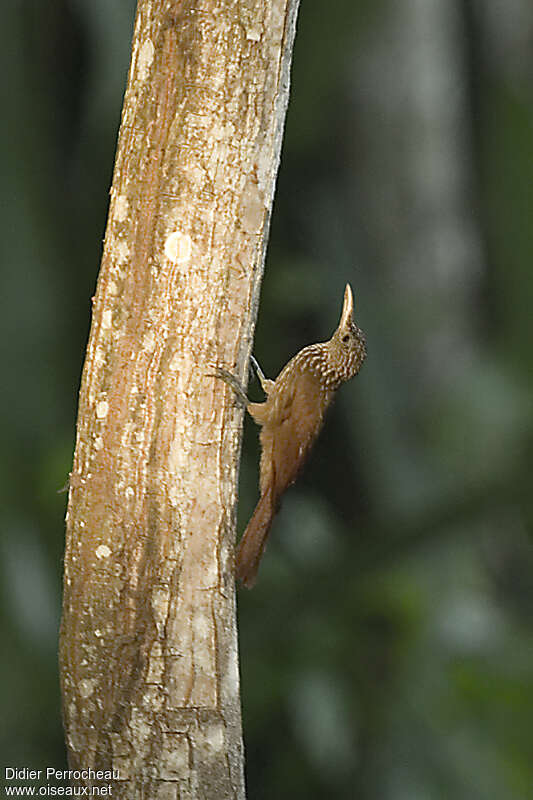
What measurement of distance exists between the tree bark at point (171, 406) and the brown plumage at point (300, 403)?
32 centimetres

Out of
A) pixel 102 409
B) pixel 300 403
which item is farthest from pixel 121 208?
pixel 300 403

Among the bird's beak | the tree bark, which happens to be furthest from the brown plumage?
the tree bark

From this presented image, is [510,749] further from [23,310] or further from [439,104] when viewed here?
[439,104]

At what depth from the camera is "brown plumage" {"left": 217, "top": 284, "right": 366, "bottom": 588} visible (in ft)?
6.39

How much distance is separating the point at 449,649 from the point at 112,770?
1.49 metres

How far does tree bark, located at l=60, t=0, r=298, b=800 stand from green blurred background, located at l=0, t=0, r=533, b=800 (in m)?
1.10

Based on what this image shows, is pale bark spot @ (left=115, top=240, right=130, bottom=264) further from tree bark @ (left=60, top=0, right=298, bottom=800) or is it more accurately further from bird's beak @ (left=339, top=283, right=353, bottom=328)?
bird's beak @ (left=339, top=283, right=353, bottom=328)

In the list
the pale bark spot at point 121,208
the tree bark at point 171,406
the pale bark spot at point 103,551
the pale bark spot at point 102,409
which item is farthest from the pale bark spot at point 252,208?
the pale bark spot at point 103,551

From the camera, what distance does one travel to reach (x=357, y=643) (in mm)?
3029

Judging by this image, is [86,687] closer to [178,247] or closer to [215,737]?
[215,737]

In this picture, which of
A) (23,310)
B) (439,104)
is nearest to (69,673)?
(23,310)

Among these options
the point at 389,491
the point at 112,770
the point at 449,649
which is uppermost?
the point at 389,491

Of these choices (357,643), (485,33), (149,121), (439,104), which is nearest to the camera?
→ (149,121)

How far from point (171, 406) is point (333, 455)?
1.96 meters
